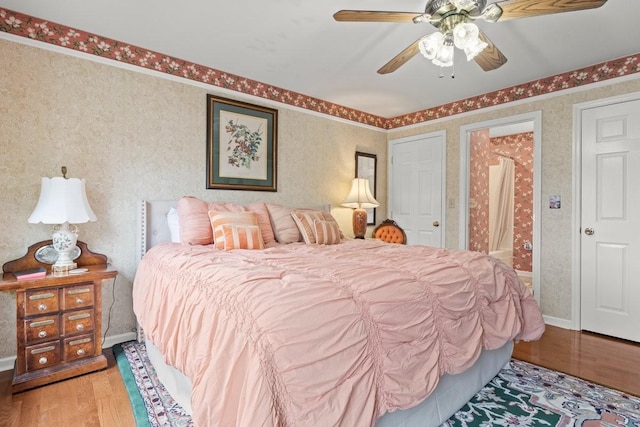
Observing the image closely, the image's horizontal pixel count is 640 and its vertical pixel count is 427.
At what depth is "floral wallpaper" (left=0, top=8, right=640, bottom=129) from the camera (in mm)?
2365

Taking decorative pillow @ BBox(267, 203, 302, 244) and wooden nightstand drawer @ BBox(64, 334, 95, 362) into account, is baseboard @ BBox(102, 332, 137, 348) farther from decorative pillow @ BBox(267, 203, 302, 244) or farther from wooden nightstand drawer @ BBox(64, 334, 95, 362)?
decorative pillow @ BBox(267, 203, 302, 244)

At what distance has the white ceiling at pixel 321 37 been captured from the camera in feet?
7.15

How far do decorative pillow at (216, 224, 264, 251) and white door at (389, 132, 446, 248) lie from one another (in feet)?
8.57

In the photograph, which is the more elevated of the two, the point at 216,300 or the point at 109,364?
the point at 216,300

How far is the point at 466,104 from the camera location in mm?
3969

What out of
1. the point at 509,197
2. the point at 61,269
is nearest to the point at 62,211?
the point at 61,269

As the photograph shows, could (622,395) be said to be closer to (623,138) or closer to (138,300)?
(623,138)

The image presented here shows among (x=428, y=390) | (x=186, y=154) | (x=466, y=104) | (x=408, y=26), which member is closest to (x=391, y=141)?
(x=466, y=104)

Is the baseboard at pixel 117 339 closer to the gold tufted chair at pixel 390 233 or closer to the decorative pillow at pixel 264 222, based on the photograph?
the decorative pillow at pixel 264 222

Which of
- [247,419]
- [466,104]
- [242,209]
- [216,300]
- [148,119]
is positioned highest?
[466,104]

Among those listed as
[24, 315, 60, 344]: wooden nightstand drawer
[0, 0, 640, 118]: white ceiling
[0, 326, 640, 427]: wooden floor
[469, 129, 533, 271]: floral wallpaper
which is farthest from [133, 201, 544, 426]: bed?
[469, 129, 533, 271]: floral wallpaper

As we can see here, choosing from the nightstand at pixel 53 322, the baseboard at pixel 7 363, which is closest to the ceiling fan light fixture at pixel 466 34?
the nightstand at pixel 53 322

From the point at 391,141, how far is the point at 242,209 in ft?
8.97

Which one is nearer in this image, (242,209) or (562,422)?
(562,422)
